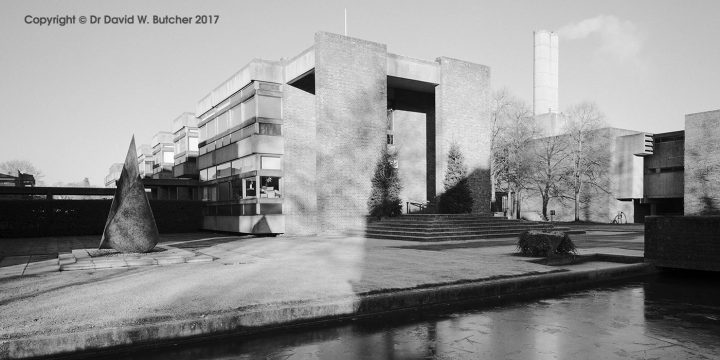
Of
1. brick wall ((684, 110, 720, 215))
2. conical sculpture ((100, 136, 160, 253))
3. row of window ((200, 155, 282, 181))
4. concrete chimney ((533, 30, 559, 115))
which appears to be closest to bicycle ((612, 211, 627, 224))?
brick wall ((684, 110, 720, 215))

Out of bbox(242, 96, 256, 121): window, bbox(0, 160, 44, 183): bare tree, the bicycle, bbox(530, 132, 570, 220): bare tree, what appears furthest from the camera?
bbox(0, 160, 44, 183): bare tree

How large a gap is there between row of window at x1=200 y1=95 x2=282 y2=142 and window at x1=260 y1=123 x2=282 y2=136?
46 cm

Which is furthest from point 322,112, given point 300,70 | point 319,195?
point 319,195

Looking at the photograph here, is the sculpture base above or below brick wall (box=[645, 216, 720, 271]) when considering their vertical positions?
below

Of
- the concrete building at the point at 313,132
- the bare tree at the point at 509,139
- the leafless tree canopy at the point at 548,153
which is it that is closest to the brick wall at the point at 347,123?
the concrete building at the point at 313,132

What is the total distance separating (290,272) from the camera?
9.42m

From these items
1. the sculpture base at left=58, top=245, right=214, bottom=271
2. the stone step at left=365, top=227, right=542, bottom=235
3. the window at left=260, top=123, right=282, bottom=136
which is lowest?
the stone step at left=365, top=227, right=542, bottom=235

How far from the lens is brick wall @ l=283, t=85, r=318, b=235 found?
75.9 ft

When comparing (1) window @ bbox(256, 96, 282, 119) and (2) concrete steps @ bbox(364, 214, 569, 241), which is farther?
(1) window @ bbox(256, 96, 282, 119)

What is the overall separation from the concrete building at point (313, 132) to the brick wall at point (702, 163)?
25911 millimetres

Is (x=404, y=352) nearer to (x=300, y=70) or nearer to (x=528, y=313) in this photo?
(x=528, y=313)

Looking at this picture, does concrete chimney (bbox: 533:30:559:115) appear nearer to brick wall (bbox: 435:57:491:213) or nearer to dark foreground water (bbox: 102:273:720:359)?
brick wall (bbox: 435:57:491:213)

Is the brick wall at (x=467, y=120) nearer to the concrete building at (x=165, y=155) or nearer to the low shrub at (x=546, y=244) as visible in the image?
the low shrub at (x=546, y=244)

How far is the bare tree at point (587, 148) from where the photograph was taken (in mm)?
44875
